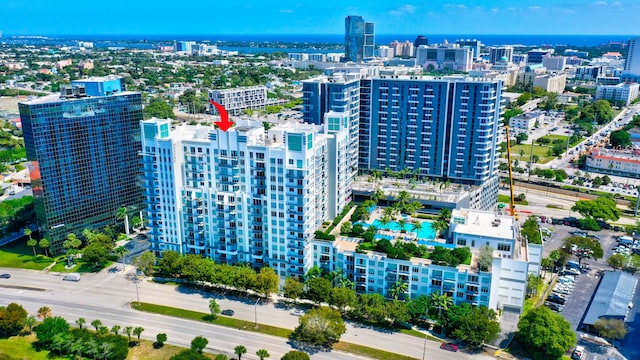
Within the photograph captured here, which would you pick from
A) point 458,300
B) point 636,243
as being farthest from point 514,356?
point 636,243

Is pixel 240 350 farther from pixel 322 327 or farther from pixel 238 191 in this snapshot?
pixel 238 191

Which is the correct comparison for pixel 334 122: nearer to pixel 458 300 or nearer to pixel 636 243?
pixel 458 300

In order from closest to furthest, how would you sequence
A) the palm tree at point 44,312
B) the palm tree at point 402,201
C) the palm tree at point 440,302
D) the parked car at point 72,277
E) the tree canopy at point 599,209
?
1. the palm tree at point 440,302
2. the palm tree at point 44,312
3. the parked car at point 72,277
4. the palm tree at point 402,201
5. the tree canopy at point 599,209

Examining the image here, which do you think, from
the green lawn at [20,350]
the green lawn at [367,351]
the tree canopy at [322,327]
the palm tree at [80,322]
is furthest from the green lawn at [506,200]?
the green lawn at [20,350]

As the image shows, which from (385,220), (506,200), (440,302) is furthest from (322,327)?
(506,200)

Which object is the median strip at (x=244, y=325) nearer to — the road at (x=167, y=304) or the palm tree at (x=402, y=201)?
the road at (x=167, y=304)

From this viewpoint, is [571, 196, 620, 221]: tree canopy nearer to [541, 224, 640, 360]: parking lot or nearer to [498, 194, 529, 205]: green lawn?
[541, 224, 640, 360]: parking lot

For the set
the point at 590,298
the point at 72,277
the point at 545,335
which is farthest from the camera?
the point at 72,277
